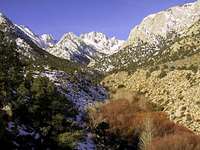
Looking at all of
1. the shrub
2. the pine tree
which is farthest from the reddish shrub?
the pine tree

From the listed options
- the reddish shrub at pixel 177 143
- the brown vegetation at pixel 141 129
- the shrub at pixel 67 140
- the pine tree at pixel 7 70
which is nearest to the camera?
the shrub at pixel 67 140

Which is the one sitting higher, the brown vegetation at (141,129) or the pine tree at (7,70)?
the pine tree at (7,70)

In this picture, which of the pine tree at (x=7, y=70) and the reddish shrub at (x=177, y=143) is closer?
the pine tree at (x=7, y=70)

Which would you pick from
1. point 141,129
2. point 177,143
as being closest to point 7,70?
point 177,143

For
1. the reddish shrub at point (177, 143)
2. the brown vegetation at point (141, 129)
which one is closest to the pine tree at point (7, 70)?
the brown vegetation at point (141, 129)

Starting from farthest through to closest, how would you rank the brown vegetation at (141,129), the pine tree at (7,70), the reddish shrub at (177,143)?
the brown vegetation at (141,129), the reddish shrub at (177,143), the pine tree at (7,70)

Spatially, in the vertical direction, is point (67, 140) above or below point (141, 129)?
below

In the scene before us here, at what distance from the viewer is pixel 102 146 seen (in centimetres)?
7006

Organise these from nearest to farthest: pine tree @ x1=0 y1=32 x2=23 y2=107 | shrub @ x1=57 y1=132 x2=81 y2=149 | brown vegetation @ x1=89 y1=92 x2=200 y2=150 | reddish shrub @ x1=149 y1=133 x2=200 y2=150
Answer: shrub @ x1=57 y1=132 x2=81 y2=149, pine tree @ x1=0 y1=32 x2=23 y2=107, reddish shrub @ x1=149 y1=133 x2=200 y2=150, brown vegetation @ x1=89 y1=92 x2=200 y2=150

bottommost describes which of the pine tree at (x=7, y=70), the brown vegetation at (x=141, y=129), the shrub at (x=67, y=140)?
the shrub at (x=67, y=140)

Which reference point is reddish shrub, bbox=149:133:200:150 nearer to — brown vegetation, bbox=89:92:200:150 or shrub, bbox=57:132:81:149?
brown vegetation, bbox=89:92:200:150

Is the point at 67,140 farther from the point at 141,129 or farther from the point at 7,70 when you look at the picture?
the point at 141,129

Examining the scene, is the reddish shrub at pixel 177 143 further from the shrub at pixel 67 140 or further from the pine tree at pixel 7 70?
the pine tree at pixel 7 70

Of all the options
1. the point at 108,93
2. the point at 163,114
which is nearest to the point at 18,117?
the point at 163,114
